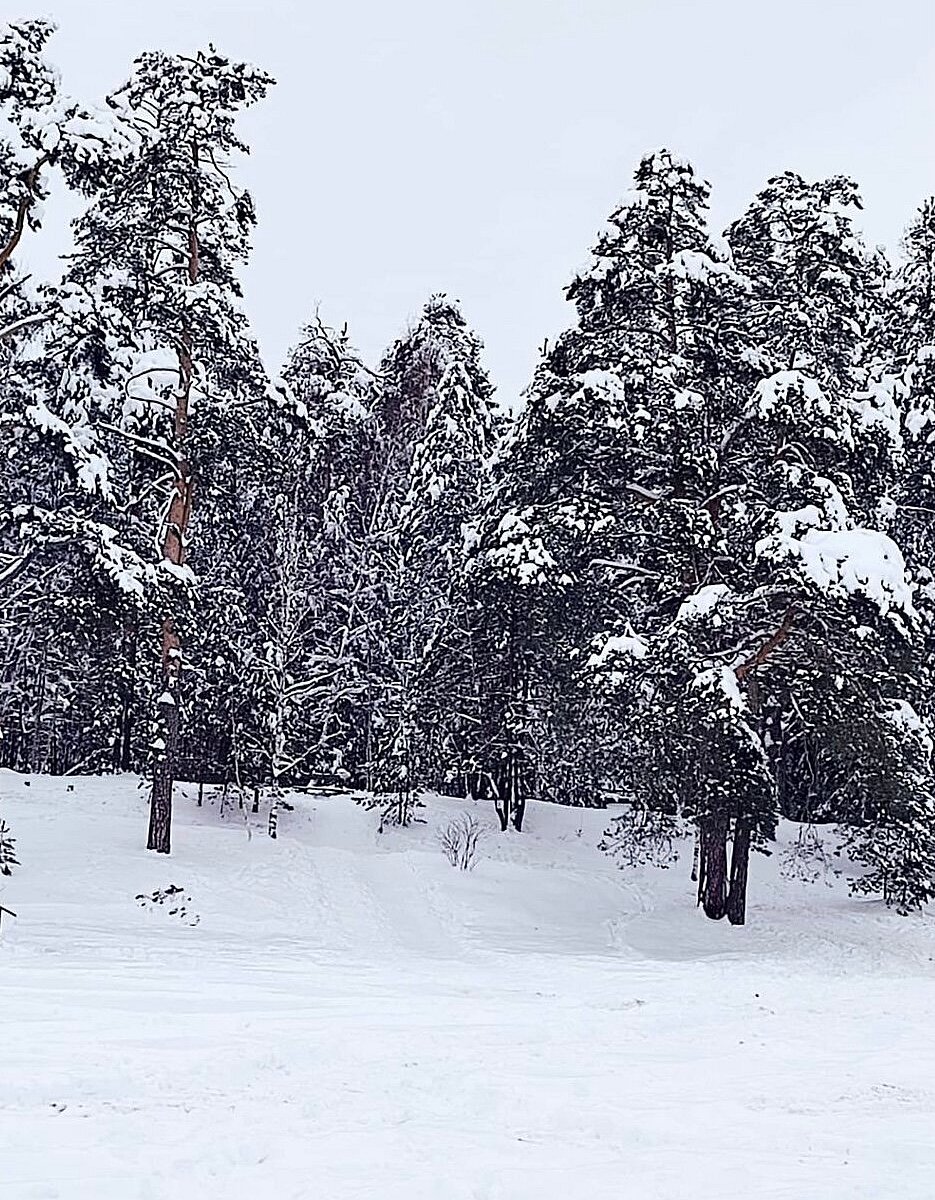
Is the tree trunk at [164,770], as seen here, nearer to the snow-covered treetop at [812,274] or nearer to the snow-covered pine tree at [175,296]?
the snow-covered pine tree at [175,296]

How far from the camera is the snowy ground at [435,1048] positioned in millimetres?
5750

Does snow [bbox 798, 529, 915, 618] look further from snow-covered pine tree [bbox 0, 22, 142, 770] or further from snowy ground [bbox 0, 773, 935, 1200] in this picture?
snow-covered pine tree [bbox 0, 22, 142, 770]

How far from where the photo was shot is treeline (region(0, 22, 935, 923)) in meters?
16.1

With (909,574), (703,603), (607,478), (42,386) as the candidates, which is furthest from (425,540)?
(42,386)

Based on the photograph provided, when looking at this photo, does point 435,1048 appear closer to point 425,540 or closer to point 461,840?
point 461,840

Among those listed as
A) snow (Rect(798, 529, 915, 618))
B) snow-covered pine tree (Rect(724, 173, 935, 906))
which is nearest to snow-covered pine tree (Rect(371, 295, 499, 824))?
snow-covered pine tree (Rect(724, 173, 935, 906))

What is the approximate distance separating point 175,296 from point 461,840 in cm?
1236

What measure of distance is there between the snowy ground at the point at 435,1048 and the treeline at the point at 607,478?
2892 millimetres

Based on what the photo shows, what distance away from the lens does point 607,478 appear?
19781 mm

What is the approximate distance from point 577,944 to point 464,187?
5834 cm

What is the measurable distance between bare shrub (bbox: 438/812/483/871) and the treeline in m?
3.05

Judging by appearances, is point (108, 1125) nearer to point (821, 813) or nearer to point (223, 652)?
point (223, 652)

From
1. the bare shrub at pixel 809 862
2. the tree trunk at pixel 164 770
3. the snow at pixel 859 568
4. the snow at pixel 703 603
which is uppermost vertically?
the snow at pixel 859 568

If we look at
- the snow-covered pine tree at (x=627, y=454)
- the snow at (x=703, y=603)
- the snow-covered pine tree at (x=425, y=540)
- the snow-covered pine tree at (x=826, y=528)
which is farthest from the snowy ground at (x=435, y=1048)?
the snow-covered pine tree at (x=425, y=540)
